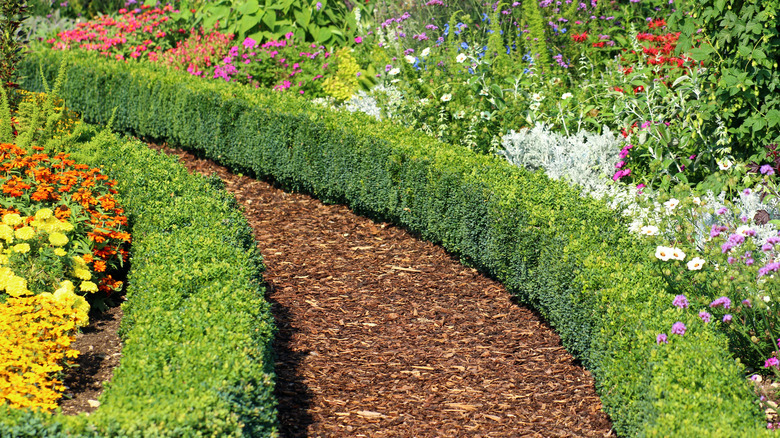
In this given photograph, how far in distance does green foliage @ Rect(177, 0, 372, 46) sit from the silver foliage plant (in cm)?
515

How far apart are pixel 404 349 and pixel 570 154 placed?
2903mm

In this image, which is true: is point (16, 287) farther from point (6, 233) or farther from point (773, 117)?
point (773, 117)

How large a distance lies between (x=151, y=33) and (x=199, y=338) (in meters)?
10.6

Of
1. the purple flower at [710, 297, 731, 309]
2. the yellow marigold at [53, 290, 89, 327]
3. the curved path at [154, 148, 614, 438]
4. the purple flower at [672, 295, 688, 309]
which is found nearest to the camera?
the purple flower at [710, 297, 731, 309]

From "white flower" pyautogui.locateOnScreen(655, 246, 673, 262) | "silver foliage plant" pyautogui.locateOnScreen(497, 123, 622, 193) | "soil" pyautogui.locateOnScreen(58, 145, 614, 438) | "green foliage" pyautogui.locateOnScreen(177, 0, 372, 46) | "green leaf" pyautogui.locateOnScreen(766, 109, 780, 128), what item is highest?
"green leaf" pyautogui.locateOnScreen(766, 109, 780, 128)

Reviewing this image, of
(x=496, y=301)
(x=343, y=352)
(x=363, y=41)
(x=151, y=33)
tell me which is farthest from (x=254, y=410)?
(x=151, y=33)

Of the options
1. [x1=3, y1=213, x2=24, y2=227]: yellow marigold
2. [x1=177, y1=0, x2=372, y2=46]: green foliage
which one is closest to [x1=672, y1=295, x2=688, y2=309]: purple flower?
[x1=3, y1=213, x2=24, y2=227]: yellow marigold

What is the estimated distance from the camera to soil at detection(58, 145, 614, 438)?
4.75 meters

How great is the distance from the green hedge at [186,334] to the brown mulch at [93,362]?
0.27m

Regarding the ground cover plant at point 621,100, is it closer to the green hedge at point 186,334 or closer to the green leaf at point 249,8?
the green leaf at point 249,8

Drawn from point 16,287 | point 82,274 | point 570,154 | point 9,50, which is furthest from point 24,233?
point 570,154

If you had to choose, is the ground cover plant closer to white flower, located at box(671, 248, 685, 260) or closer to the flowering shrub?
white flower, located at box(671, 248, 685, 260)

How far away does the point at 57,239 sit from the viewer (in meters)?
5.18

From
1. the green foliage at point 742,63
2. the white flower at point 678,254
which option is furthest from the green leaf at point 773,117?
the white flower at point 678,254
